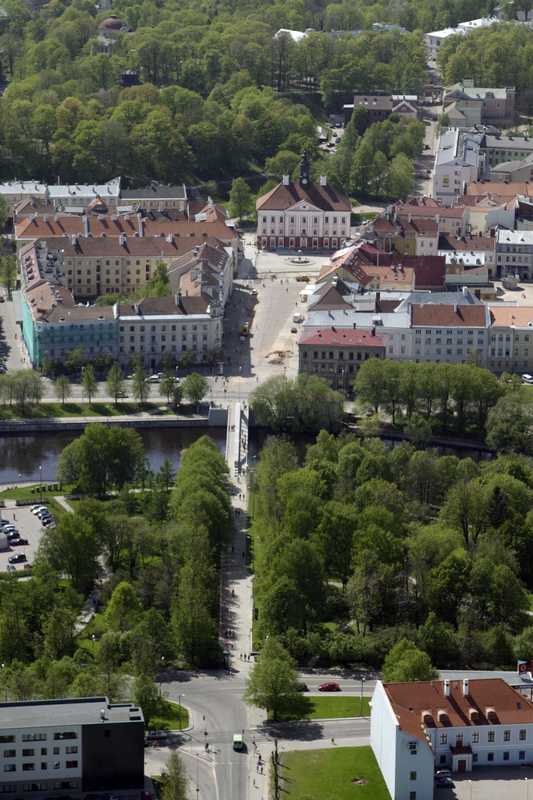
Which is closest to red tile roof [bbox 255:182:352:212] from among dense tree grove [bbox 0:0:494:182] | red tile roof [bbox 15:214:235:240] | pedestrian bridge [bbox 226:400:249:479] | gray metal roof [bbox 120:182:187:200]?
gray metal roof [bbox 120:182:187:200]

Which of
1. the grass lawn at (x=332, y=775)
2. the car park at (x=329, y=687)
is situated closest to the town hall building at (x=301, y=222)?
the car park at (x=329, y=687)

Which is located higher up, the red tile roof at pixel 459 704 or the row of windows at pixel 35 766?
the red tile roof at pixel 459 704

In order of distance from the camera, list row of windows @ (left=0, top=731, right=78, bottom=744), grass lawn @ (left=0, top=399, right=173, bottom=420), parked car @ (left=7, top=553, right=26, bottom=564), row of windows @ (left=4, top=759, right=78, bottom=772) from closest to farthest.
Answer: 1. row of windows @ (left=0, top=731, right=78, bottom=744)
2. row of windows @ (left=4, top=759, right=78, bottom=772)
3. parked car @ (left=7, top=553, right=26, bottom=564)
4. grass lawn @ (left=0, top=399, right=173, bottom=420)

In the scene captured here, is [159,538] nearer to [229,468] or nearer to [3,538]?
[3,538]

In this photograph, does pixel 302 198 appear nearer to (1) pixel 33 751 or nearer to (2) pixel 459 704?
(2) pixel 459 704

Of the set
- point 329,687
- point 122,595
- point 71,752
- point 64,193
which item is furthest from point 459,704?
point 64,193

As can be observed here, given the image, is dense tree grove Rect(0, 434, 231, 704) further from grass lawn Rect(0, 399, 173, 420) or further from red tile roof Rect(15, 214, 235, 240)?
red tile roof Rect(15, 214, 235, 240)

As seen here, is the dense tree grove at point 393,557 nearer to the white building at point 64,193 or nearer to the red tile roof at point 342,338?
the red tile roof at point 342,338
